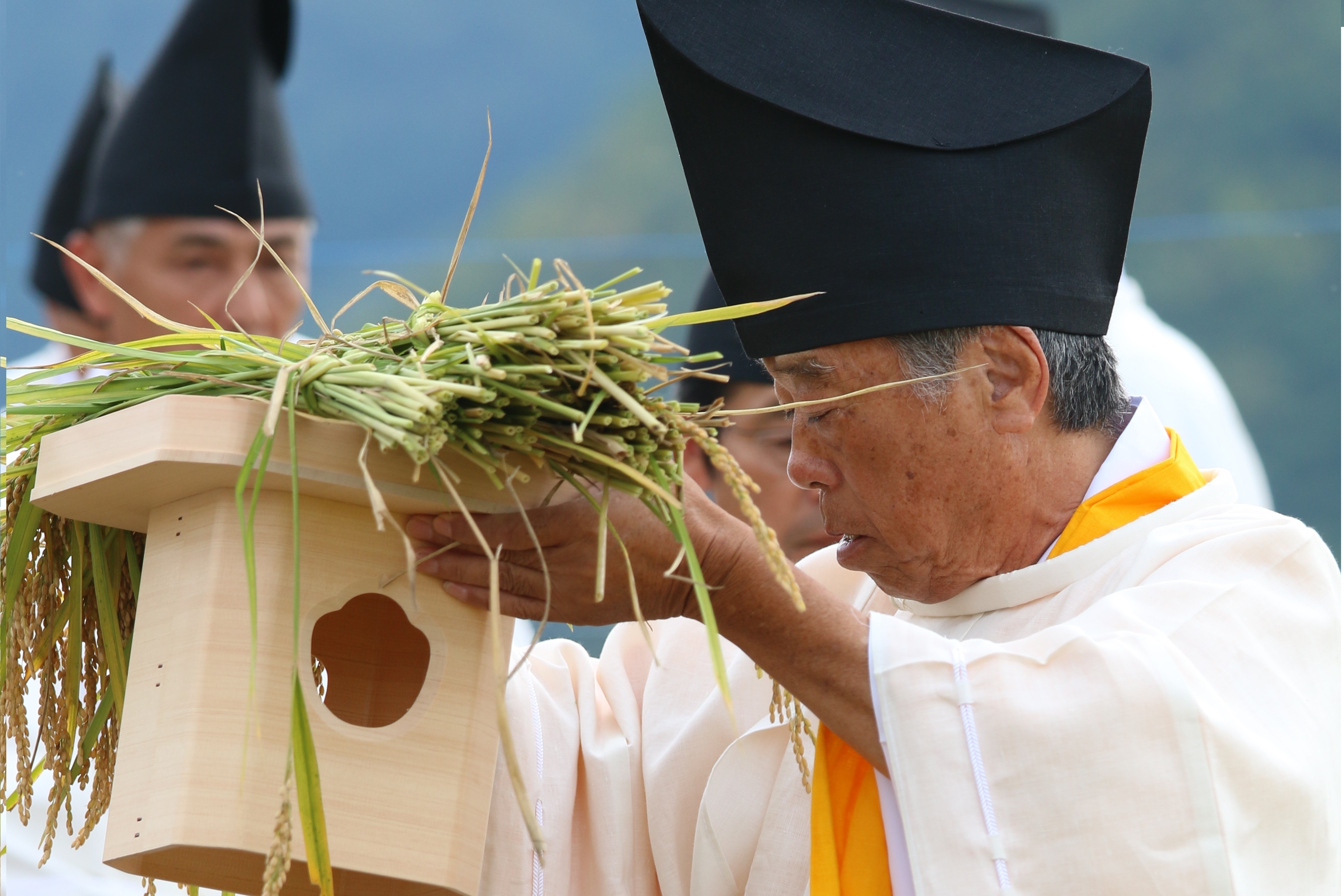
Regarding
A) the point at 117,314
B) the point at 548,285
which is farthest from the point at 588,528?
the point at 117,314

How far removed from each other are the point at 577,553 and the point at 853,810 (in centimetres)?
65

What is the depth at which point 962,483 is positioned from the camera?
238 cm

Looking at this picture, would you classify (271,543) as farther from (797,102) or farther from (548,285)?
(797,102)

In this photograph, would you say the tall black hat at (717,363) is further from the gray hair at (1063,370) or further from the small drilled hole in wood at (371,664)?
the small drilled hole in wood at (371,664)

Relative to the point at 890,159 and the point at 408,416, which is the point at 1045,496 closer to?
the point at 890,159

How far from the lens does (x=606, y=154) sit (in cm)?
891

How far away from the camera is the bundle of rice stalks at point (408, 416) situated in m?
1.61

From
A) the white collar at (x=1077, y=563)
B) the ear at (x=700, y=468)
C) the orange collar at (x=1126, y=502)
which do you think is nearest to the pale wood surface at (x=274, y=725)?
the white collar at (x=1077, y=563)

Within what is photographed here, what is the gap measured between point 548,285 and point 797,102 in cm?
89

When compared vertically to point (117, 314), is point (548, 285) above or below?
below

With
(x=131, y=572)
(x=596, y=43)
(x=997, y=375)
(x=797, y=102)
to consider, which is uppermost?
(x=596, y=43)

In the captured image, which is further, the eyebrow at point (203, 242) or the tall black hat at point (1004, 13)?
the tall black hat at point (1004, 13)

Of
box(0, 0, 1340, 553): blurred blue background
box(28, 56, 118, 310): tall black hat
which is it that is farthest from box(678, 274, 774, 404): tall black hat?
box(0, 0, 1340, 553): blurred blue background

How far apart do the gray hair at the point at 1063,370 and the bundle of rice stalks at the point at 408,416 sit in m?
0.62
